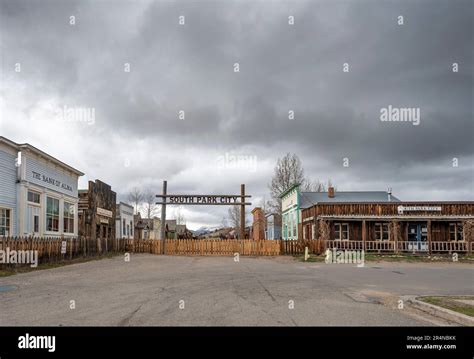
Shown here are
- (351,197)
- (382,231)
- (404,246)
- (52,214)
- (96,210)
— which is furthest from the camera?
(351,197)

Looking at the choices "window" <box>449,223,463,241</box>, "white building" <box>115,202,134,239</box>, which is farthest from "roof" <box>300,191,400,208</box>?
"white building" <box>115,202,134,239</box>

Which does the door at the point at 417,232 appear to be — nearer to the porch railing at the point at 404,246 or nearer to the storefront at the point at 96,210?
the porch railing at the point at 404,246

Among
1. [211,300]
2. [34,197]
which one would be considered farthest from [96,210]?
[211,300]

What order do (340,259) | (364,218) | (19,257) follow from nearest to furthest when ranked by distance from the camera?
(19,257)
(340,259)
(364,218)

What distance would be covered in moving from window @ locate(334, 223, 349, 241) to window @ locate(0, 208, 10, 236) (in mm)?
24703

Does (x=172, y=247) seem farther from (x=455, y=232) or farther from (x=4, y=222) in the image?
(x=455, y=232)

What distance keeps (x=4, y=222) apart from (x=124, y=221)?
109 ft

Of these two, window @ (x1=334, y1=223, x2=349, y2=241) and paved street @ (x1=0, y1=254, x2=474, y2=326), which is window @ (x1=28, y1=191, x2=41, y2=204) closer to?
paved street @ (x1=0, y1=254, x2=474, y2=326)

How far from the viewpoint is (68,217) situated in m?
32.0

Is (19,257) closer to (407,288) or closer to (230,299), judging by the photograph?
(230,299)
